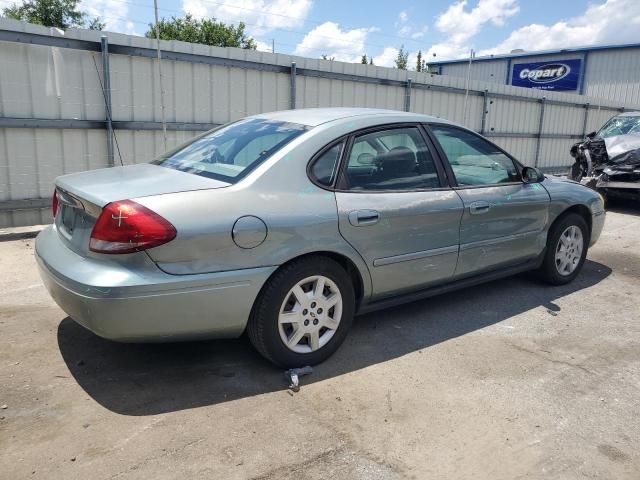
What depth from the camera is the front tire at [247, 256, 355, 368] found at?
3154 millimetres

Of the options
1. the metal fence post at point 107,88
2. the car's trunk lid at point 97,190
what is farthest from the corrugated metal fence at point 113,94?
the car's trunk lid at point 97,190

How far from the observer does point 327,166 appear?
3.45 metres

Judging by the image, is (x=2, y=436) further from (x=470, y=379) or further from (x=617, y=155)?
(x=617, y=155)

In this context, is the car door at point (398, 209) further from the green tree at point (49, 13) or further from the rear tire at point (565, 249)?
the green tree at point (49, 13)

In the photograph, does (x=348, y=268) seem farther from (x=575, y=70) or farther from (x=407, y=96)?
(x=575, y=70)

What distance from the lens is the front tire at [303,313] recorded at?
10.3 feet

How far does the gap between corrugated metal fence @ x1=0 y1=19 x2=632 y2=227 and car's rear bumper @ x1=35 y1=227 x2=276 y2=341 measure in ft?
13.9

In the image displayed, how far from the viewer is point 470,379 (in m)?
3.40

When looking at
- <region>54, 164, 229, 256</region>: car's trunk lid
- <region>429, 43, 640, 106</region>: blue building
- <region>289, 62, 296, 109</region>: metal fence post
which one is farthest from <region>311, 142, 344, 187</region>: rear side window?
<region>429, 43, 640, 106</region>: blue building

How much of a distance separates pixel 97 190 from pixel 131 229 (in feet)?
1.57

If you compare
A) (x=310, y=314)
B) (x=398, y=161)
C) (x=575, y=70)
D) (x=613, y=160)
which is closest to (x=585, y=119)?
(x=613, y=160)

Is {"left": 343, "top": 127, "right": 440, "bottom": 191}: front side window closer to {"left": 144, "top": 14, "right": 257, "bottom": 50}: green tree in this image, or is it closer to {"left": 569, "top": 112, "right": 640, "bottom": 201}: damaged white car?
{"left": 569, "top": 112, "right": 640, "bottom": 201}: damaged white car

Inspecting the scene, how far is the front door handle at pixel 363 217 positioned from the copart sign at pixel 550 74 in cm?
3049

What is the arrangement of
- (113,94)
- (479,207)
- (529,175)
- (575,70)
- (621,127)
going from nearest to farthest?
(479,207), (529,175), (113,94), (621,127), (575,70)
